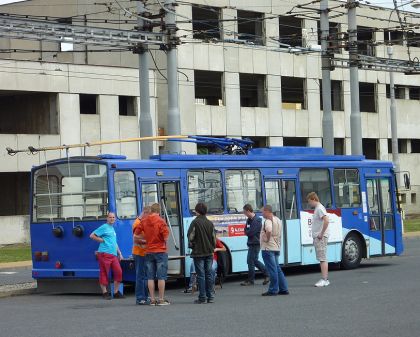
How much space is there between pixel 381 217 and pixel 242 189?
5.21 m

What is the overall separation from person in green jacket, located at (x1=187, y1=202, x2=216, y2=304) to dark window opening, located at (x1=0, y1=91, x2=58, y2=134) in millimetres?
27096

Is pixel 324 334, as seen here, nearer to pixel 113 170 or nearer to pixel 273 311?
pixel 273 311

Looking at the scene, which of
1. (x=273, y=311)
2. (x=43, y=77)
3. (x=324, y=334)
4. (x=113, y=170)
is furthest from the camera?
(x=43, y=77)

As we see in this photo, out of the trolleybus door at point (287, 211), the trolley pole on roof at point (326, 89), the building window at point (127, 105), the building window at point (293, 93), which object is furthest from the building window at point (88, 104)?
the trolleybus door at point (287, 211)

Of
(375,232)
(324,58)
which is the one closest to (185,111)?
(324,58)

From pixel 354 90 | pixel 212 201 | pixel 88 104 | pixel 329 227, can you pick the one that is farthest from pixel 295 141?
pixel 212 201

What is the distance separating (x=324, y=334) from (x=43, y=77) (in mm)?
31770

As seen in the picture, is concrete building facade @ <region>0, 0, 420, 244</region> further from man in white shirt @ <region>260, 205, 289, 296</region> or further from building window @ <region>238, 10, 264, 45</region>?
man in white shirt @ <region>260, 205, 289, 296</region>

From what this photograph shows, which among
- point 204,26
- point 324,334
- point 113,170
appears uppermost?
point 204,26

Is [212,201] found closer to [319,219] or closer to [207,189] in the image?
[207,189]

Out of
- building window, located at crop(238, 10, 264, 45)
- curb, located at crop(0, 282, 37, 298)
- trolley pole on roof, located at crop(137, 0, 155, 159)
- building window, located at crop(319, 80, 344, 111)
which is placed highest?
building window, located at crop(238, 10, 264, 45)

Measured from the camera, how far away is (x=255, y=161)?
22922 millimetres

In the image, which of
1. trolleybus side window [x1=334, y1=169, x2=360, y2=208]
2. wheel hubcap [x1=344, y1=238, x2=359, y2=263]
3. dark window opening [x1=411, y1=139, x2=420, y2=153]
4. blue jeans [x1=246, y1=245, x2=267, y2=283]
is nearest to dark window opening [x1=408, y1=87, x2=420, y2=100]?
dark window opening [x1=411, y1=139, x2=420, y2=153]

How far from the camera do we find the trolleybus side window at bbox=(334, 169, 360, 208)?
2475 cm
